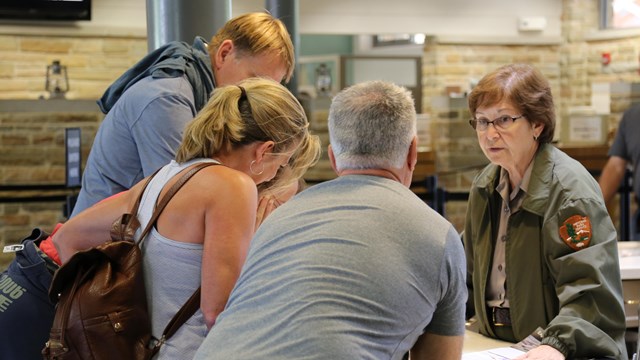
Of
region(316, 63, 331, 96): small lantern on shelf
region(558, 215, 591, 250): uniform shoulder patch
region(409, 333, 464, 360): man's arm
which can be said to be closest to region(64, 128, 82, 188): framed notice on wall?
region(316, 63, 331, 96): small lantern on shelf

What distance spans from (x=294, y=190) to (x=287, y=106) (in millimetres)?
475

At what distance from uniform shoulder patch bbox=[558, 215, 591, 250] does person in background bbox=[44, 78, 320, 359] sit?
737mm

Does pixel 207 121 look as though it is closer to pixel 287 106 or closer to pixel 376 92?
pixel 287 106

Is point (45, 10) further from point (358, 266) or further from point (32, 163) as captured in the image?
point (358, 266)

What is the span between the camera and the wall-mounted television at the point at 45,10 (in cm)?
863

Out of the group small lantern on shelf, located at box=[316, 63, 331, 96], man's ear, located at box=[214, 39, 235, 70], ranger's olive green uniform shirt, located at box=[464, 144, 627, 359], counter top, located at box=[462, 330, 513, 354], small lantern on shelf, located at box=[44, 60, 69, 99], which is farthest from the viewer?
small lantern on shelf, located at box=[316, 63, 331, 96]

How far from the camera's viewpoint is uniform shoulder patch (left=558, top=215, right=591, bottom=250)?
2.51 m

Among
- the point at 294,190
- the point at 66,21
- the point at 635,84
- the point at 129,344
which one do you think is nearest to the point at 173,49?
the point at 294,190

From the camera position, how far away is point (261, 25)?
113 inches

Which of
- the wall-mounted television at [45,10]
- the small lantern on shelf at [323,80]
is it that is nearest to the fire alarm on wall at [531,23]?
the small lantern on shelf at [323,80]

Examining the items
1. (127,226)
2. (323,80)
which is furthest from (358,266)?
(323,80)

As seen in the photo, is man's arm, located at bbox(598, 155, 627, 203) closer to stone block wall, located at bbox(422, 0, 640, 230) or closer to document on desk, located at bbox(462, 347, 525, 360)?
stone block wall, located at bbox(422, 0, 640, 230)

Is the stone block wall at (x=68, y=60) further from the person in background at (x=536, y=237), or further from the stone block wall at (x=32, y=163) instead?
the person in background at (x=536, y=237)

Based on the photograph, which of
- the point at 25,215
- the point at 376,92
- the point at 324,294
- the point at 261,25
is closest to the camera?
the point at 324,294
